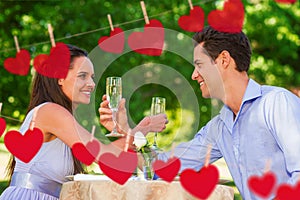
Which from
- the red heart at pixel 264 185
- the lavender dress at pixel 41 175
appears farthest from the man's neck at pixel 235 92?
the lavender dress at pixel 41 175

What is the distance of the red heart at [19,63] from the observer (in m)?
7.18

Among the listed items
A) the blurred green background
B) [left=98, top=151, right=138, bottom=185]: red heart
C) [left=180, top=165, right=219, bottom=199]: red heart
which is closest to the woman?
[left=98, top=151, right=138, bottom=185]: red heart

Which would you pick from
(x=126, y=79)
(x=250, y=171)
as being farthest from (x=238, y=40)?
(x=126, y=79)

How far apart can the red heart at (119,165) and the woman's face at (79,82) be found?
21.6 inches

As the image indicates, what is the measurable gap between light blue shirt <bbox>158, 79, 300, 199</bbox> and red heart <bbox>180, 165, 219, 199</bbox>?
407 mm

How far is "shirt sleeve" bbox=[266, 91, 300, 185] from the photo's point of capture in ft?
10.3

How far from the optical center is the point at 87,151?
3498mm

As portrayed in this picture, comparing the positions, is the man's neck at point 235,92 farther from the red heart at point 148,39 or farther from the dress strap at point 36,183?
the red heart at point 148,39

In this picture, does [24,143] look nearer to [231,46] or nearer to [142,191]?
[142,191]

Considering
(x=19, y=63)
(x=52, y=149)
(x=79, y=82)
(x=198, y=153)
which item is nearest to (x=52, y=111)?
(x=52, y=149)

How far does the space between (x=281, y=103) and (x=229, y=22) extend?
0.76 meters

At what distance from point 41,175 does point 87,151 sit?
274 millimetres

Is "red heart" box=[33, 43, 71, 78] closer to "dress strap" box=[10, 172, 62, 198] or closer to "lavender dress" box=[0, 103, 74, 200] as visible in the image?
"lavender dress" box=[0, 103, 74, 200]

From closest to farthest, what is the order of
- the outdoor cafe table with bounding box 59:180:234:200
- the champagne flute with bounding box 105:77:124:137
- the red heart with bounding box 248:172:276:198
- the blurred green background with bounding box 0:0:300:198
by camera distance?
the red heart with bounding box 248:172:276:198, the outdoor cafe table with bounding box 59:180:234:200, the champagne flute with bounding box 105:77:124:137, the blurred green background with bounding box 0:0:300:198
